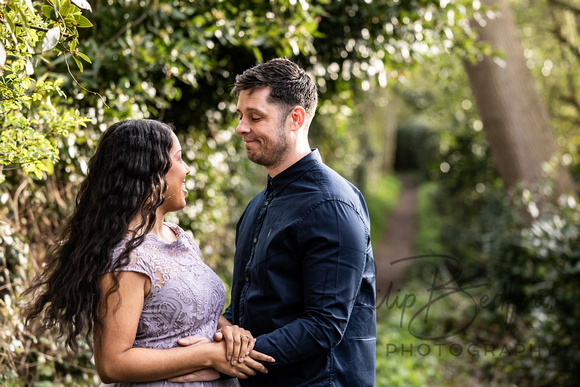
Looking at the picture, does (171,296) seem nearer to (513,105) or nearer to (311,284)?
(311,284)

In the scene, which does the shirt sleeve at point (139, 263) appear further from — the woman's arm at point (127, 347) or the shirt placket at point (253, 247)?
the shirt placket at point (253, 247)

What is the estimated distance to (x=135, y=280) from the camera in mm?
1937

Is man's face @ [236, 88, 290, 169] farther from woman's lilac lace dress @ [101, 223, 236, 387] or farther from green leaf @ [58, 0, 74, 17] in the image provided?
green leaf @ [58, 0, 74, 17]

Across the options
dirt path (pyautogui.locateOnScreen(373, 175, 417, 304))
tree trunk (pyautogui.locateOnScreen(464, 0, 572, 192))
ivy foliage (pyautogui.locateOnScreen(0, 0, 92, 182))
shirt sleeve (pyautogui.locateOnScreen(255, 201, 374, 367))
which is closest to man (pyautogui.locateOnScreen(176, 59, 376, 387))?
shirt sleeve (pyautogui.locateOnScreen(255, 201, 374, 367))

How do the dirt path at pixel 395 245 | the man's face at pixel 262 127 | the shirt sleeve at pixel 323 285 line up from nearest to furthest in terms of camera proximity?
the shirt sleeve at pixel 323 285, the man's face at pixel 262 127, the dirt path at pixel 395 245

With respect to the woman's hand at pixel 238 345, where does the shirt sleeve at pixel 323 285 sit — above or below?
above

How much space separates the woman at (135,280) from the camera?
6.28ft

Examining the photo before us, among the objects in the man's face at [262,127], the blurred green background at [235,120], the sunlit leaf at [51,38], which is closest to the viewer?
the sunlit leaf at [51,38]

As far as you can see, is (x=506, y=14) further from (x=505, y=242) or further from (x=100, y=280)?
(x=100, y=280)

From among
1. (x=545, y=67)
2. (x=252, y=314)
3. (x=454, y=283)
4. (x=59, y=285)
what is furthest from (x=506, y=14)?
(x=59, y=285)

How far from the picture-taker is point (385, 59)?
4.18 meters

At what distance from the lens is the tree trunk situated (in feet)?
24.2

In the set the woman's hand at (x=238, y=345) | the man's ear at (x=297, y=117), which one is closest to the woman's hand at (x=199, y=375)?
→ the woman's hand at (x=238, y=345)

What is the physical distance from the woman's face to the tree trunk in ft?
20.6
